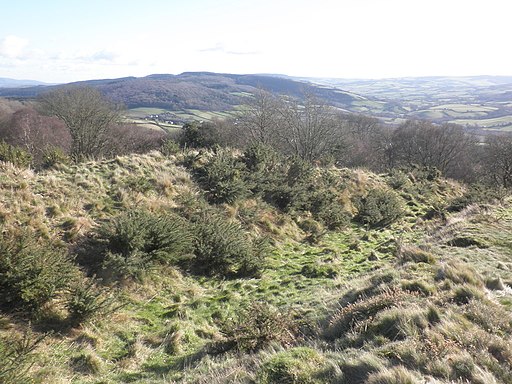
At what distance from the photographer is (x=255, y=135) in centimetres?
3186

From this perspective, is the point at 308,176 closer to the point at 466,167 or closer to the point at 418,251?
the point at 418,251

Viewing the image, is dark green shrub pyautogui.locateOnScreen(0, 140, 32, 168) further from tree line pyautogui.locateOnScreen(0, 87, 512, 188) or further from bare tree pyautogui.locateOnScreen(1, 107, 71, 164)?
bare tree pyautogui.locateOnScreen(1, 107, 71, 164)

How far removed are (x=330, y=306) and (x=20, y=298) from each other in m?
5.48

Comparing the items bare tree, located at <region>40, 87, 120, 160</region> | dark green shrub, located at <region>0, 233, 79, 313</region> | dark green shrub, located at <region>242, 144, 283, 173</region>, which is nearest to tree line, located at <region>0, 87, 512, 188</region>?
bare tree, located at <region>40, 87, 120, 160</region>

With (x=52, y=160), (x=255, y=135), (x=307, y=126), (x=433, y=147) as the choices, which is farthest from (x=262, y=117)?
(x=433, y=147)

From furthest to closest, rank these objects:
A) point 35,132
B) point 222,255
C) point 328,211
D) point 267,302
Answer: point 35,132
point 328,211
point 222,255
point 267,302

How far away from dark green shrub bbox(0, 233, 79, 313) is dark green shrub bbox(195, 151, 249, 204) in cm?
689

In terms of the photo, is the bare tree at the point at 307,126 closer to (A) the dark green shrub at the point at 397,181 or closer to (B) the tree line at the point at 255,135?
(B) the tree line at the point at 255,135

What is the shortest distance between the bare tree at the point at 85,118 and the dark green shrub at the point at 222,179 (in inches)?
600

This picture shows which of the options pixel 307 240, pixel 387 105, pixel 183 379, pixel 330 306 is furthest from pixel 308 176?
pixel 387 105

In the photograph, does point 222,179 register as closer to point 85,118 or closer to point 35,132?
point 85,118

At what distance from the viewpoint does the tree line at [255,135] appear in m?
27.0

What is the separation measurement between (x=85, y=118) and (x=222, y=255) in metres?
25.4

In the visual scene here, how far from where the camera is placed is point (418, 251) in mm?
8617
